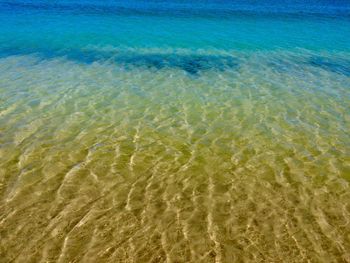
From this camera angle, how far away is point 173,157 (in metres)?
9.32

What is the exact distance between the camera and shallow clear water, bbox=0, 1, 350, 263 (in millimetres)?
6234

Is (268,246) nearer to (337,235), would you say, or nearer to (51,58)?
(337,235)

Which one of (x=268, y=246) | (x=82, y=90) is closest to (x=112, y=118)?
(x=82, y=90)

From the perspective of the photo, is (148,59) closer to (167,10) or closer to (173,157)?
(173,157)

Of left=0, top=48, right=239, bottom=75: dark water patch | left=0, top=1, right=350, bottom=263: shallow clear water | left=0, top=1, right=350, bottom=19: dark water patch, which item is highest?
left=0, top=1, right=350, bottom=263: shallow clear water

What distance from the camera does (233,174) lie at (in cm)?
855

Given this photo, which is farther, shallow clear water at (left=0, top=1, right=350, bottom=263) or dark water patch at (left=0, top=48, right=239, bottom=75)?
dark water patch at (left=0, top=48, right=239, bottom=75)

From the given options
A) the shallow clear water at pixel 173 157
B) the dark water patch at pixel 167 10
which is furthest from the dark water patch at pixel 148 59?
the dark water patch at pixel 167 10

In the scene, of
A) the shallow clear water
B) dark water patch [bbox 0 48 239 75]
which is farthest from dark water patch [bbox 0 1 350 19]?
the shallow clear water

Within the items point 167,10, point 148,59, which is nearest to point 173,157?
point 148,59

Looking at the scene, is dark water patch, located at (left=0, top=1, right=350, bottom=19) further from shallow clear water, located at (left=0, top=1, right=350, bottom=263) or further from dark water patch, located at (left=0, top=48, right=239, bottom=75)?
shallow clear water, located at (left=0, top=1, right=350, bottom=263)

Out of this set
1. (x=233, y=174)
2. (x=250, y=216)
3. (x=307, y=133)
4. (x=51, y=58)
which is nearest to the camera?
(x=250, y=216)

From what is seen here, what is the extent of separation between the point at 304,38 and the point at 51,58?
20.8 m

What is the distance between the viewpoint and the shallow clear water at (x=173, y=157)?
6234mm
